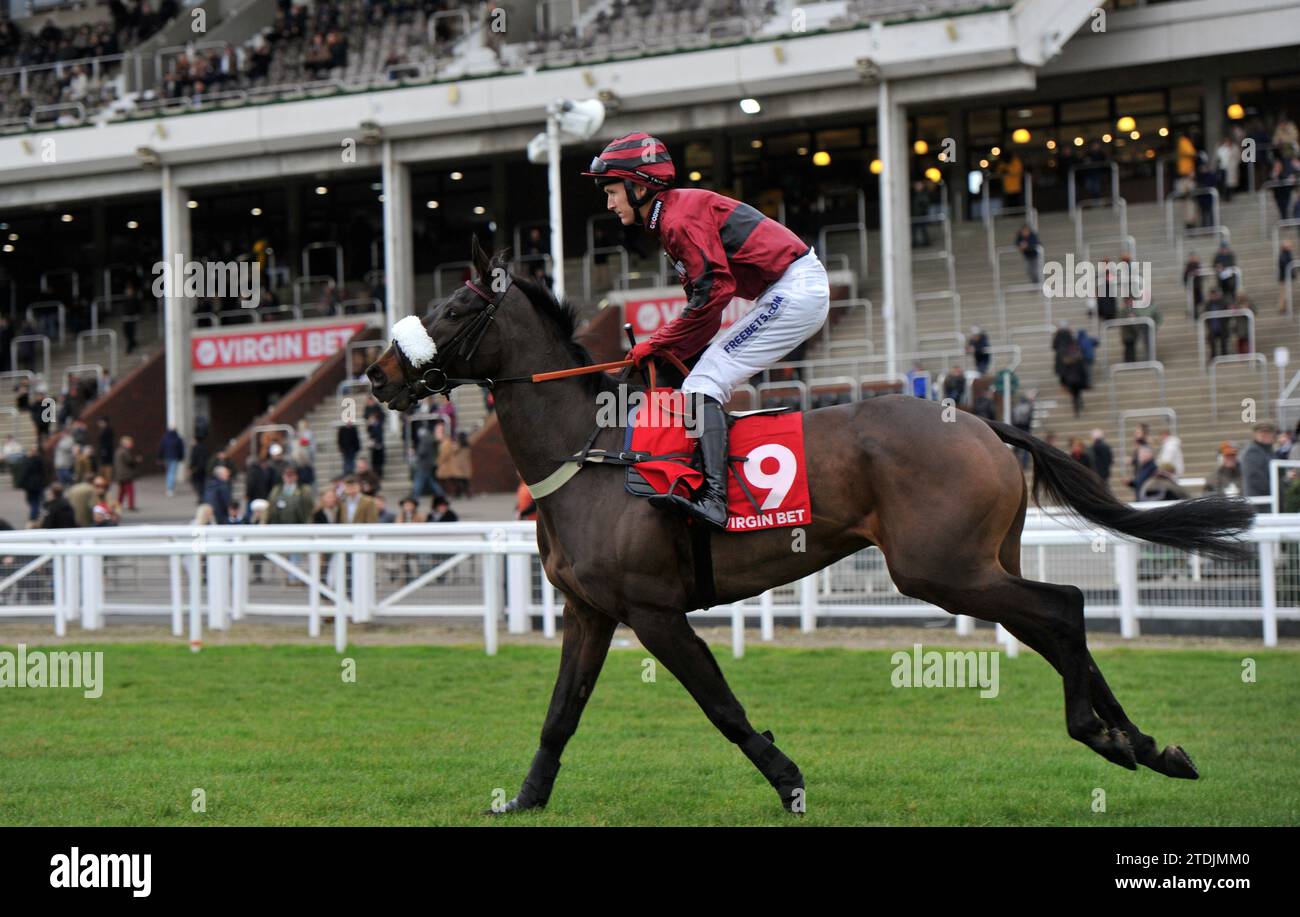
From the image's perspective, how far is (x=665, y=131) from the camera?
26.1 m

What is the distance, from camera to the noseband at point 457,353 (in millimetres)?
5938

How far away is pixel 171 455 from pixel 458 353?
2258 centimetres

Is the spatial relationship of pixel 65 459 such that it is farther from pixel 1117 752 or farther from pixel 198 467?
pixel 1117 752

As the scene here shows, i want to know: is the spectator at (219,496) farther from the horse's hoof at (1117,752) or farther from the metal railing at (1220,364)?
the horse's hoof at (1117,752)

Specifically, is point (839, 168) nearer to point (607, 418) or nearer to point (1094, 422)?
point (1094, 422)

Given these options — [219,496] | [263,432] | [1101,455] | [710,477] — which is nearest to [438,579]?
[710,477]

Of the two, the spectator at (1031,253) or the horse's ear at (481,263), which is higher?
the spectator at (1031,253)

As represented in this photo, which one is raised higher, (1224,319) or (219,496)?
(1224,319)

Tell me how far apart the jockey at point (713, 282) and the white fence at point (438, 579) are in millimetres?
4911

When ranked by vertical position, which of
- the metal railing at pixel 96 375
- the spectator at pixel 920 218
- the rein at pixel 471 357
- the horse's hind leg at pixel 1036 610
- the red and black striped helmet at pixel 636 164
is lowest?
the horse's hind leg at pixel 1036 610

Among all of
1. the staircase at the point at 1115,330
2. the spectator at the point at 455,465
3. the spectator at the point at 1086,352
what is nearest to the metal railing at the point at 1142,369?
the staircase at the point at 1115,330

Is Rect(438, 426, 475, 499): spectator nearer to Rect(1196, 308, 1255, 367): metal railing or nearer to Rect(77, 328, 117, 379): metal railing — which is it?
Rect(1196, 308, 1255, 367): metal railing

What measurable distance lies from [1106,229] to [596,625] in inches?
857

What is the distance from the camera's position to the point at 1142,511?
596cm
